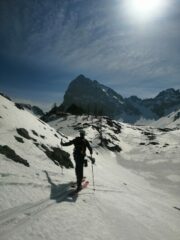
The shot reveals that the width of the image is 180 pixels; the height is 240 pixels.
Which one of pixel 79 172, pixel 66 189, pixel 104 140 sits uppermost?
pixel 104 140

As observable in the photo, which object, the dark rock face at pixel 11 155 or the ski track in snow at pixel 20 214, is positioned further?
the dark rock face at pixel 11 155

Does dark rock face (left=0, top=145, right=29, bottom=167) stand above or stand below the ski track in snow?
above

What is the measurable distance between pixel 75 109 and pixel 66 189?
510 feet

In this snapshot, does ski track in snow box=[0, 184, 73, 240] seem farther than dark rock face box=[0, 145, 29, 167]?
No

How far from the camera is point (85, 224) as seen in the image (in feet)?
28.4

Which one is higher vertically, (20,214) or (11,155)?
(11,155)

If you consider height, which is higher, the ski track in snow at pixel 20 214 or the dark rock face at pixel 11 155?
the dark rock face at pixel 11 155

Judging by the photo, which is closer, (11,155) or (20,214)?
(20,214)

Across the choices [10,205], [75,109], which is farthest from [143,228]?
[75,109]

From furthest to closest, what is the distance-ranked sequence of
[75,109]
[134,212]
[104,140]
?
[75,109], [104,140], [134,212]

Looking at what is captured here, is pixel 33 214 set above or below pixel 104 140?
below

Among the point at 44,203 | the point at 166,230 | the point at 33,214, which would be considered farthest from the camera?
the point at 166,230

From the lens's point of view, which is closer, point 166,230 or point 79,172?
point 166,230

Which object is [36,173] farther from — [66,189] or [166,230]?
[166,230]
